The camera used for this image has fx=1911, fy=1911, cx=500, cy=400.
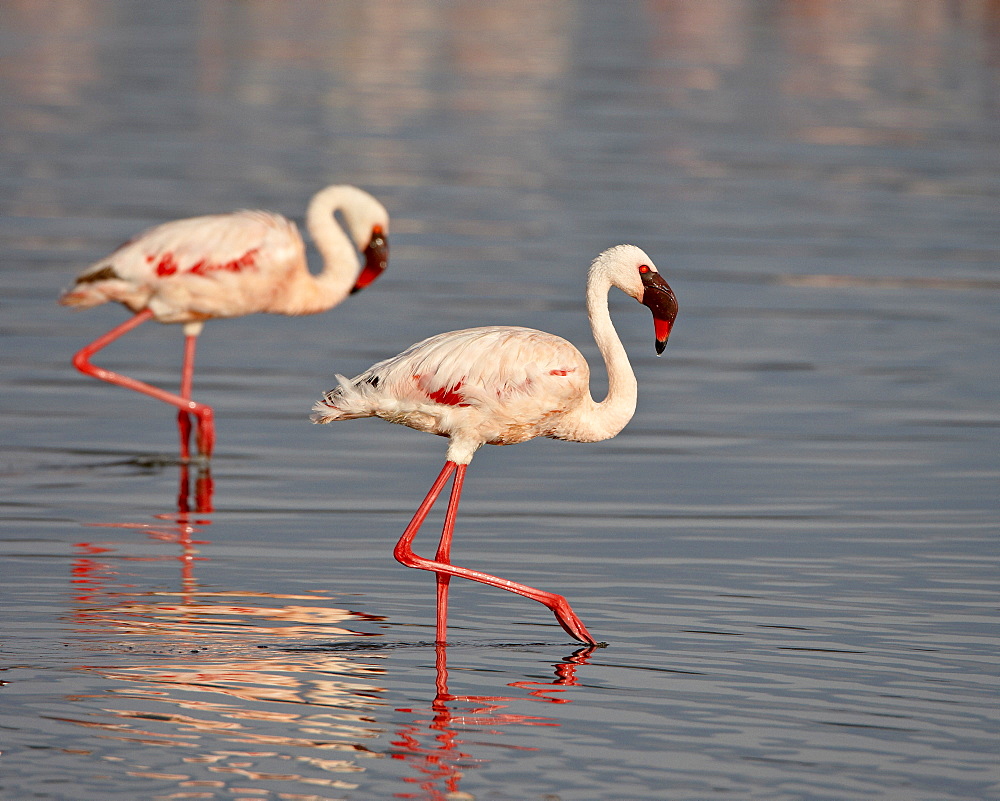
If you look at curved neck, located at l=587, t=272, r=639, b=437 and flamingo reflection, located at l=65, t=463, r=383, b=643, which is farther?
curved neck, located at l=587, t=272, r=639, b=437

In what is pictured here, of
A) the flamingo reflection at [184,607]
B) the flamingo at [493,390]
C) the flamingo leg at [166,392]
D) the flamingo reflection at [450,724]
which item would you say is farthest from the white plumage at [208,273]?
the flamingo reflection at [450,724]

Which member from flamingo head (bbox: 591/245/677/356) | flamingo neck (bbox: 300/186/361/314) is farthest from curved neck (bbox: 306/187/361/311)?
flamingo head (bbox: 591/245/677/356)

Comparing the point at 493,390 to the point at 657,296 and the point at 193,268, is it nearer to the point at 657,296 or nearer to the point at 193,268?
the point at 657,296

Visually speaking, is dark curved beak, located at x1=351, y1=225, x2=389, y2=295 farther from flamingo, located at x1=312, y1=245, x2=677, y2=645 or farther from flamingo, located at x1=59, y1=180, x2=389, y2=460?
flamingo, located at x1=312, y1=245, x2=677, y2=645

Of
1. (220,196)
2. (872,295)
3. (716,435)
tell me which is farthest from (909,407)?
(220,196)

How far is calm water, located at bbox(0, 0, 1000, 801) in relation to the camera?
6223 millimetres

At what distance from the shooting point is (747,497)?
32.3ft

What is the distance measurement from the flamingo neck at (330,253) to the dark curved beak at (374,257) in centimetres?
6

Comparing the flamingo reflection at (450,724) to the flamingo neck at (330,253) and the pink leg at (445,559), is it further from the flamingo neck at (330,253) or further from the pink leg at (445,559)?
the flamingo neck at (330,253)

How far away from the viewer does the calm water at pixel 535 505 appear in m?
Answer: 6.22

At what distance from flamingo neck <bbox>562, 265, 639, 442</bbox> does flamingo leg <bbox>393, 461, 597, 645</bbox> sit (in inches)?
21.9

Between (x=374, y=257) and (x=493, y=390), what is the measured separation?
496cm

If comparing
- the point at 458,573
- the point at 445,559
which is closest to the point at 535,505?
the point at 445,559

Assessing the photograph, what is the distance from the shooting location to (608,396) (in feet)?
27.4
